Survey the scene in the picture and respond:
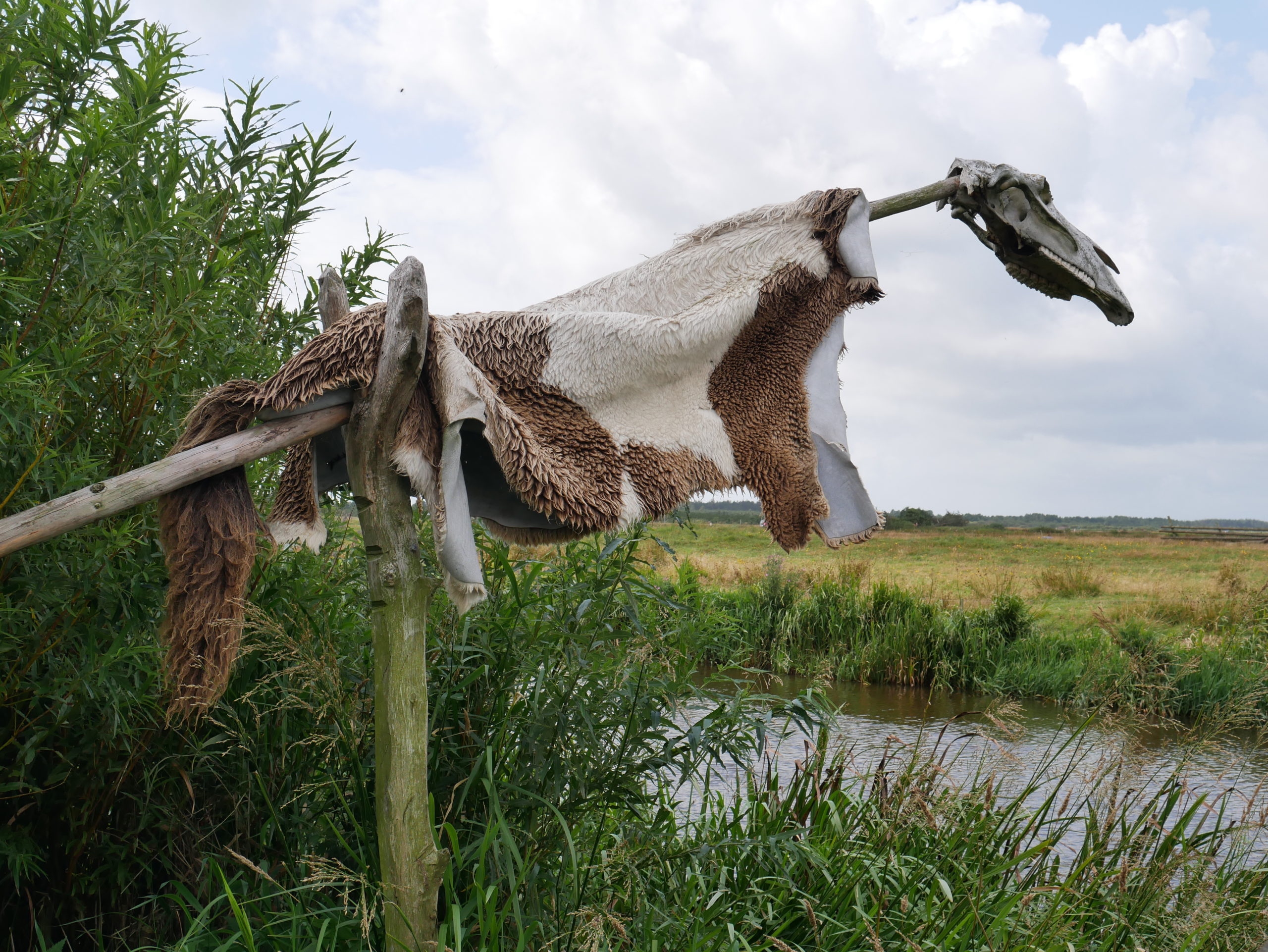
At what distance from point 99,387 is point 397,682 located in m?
1.29

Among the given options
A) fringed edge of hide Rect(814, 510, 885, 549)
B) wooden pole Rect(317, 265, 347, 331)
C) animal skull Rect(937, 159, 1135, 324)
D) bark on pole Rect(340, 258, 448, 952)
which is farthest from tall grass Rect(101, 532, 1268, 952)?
animal skull Rect(937, 159, 1135, 324)

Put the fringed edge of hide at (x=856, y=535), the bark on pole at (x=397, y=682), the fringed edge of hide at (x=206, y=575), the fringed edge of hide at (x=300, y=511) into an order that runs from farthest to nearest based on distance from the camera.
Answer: the fringed edge of hide at (x=856, y=535), the fringed edge of hide at (x=300, y=511), the bark on pole at (x=397, y=682), the fringed edge of hide at (x=206, y=575)

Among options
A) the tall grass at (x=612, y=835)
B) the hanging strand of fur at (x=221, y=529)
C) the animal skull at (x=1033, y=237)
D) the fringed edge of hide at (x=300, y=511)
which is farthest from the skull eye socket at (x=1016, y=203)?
the fringed edge of hide at (x=300, y=511)

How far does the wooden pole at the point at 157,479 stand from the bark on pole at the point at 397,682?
0.41 feet

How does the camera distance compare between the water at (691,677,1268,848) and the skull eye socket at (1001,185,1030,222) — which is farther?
the water at (691,677,1268,848)

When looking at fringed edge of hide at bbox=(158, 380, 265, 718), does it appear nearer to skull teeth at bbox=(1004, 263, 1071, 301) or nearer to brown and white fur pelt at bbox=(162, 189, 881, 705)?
brown and white fur pelt at bbox=(162, 189, 881, 705)

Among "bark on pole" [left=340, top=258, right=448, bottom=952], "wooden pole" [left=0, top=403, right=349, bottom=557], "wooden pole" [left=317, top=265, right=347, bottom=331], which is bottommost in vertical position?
"bark on pole" [left=340, top=258, right=448, bottom=952]

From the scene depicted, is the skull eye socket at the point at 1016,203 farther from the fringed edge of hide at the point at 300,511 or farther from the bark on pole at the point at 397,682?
the fringed edge of hide at the point at 300,511

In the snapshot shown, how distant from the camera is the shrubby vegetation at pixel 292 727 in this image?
2109mm

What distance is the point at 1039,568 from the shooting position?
22172 mm

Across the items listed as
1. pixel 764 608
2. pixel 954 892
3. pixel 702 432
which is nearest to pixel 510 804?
pixel 702 432

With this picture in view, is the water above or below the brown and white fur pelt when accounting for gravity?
below

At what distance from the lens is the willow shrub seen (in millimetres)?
2053

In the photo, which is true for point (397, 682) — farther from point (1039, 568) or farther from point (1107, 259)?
point (1039, 568)
